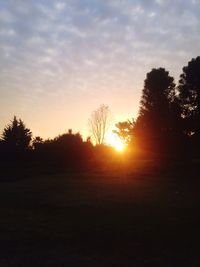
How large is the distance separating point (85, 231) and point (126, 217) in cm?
288

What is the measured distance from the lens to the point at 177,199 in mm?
22234

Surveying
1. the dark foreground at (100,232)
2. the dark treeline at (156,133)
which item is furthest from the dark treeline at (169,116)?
the dark foreground at (100,232)

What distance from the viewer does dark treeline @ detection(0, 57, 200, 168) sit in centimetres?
5556

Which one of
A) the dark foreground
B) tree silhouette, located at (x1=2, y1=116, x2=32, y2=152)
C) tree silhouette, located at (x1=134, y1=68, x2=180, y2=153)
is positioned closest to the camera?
the dark foreground

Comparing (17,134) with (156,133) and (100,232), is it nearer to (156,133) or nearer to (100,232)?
(156,133)

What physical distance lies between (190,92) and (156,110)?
5282 millimetres

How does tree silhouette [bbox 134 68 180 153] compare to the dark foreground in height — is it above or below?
above

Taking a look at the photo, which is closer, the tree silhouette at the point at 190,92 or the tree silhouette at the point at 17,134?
the tree silhouette at the point at 190,92

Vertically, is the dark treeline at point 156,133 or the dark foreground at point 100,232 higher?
the dark treeline at point 156,133

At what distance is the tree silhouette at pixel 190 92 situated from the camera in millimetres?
55831

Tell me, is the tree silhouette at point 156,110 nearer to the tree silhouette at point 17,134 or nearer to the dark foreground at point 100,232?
the tree silhouette at point 17,134

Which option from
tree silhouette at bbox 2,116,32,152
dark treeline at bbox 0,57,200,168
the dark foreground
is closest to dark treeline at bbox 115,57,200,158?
dark treeline at bbox 0,57,200,168

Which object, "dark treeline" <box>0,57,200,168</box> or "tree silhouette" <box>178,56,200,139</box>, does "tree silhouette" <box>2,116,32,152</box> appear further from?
"tree silhouette" <box>178,56,200,139</box>

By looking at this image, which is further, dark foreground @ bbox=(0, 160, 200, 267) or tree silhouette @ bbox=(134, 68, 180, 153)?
tree silhouette @ bbox=(134, 68, 180, 153)
